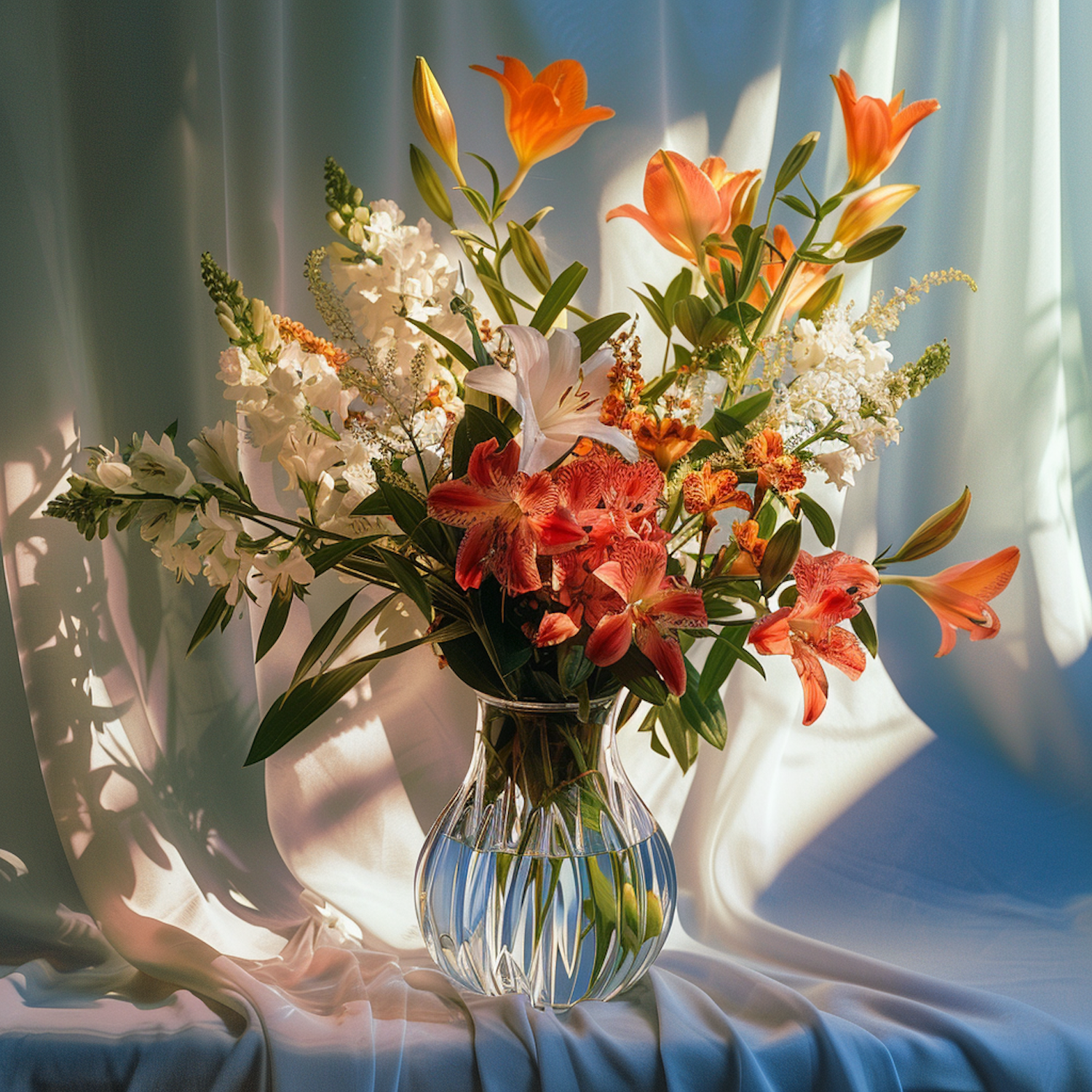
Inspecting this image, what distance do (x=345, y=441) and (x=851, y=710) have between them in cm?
94

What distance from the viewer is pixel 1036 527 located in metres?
1.44

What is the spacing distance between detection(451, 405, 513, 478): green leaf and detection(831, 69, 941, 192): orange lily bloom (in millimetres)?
373

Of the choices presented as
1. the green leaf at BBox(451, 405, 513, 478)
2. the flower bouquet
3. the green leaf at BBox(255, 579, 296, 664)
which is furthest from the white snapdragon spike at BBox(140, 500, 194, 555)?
the green leaf at BBox(451, 405, 513, 478)

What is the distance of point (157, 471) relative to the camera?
0.75 meters

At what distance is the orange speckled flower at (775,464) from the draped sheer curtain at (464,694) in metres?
0.55

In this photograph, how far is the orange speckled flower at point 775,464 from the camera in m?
0.75

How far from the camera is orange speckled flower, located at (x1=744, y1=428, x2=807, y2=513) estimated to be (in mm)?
746

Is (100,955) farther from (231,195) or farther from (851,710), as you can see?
(851,710)

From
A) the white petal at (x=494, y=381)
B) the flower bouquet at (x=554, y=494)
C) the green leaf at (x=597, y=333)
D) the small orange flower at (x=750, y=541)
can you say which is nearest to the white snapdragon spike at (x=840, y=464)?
the flower bouquet at (x=554, y=494)

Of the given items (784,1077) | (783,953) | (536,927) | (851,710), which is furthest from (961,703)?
(536,927)

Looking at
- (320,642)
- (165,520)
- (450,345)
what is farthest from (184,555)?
(450,345)

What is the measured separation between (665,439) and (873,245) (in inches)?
11.5

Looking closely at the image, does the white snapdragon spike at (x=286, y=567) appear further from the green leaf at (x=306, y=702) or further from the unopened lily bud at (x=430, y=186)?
the unopened lily bud at (x=430, y=186)

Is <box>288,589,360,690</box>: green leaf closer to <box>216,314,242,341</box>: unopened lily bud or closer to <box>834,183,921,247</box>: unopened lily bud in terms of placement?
<box>216,314,242,341</box>: unopened lily bud
